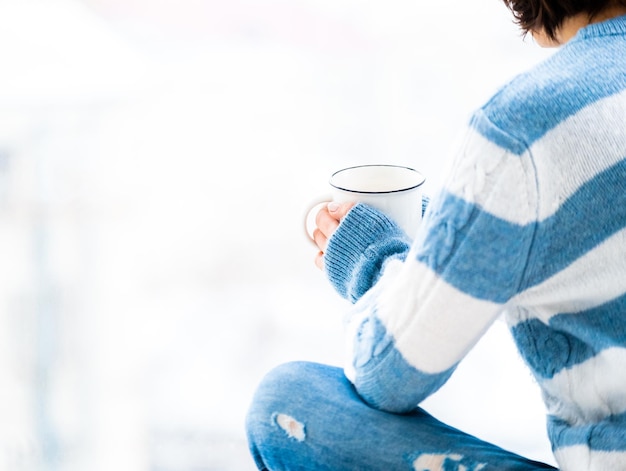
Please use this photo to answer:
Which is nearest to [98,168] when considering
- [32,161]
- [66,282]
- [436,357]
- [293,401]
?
[32,161]

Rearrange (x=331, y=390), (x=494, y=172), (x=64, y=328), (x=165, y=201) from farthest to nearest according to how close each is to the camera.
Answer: (x=165, y=201) → (x=64, y=328) → (x=331, y=390) → (x=494, y=172)

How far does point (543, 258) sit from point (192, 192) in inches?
33.0

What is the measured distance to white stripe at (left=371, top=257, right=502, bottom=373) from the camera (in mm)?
626

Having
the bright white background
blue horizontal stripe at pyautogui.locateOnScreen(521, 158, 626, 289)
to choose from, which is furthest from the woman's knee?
the bright white background

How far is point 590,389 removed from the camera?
66cm

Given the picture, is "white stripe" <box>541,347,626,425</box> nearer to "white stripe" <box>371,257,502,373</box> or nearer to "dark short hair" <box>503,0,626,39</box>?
"white stripe" <box>371,257,502,373</box>

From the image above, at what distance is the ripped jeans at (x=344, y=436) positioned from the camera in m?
0.71

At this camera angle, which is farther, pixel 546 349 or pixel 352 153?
pixel 352 153

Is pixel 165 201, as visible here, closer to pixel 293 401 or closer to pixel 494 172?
pixel 293 401

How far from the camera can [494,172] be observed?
0.59m

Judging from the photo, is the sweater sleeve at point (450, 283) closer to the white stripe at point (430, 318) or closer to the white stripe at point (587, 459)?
the white stripe at point (430, 318)

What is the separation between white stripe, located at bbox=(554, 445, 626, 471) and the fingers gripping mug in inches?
10.7

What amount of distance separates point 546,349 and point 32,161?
3.27 ft

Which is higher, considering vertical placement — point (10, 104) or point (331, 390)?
point (10, 104)
